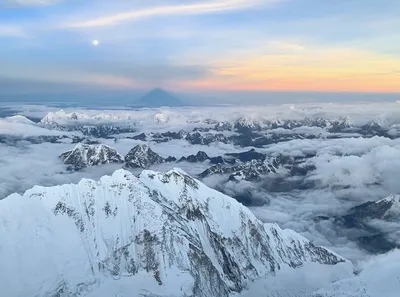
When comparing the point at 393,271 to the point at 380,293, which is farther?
the point at 393,271

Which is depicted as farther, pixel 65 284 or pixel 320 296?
pixel 65 284

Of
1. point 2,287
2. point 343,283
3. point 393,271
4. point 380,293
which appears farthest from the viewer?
point 2,287

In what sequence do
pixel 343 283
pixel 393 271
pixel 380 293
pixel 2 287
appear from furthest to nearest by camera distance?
pixel 2 287, pixel 343 283, pixel 393 271, pixel 380 293

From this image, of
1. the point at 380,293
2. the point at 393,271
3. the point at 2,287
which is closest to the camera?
the point at 380,293

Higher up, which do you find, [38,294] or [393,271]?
[393,271]

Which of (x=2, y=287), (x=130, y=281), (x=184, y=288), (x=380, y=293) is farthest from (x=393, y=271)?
(x=2, y=287)

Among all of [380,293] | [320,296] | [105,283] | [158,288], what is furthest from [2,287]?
[380,293]

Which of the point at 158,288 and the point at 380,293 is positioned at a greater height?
the point at 380,293

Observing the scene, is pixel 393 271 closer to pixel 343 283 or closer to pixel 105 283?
pixel 343 283

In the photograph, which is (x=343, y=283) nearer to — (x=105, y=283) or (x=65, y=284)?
(x=105, y=283)
